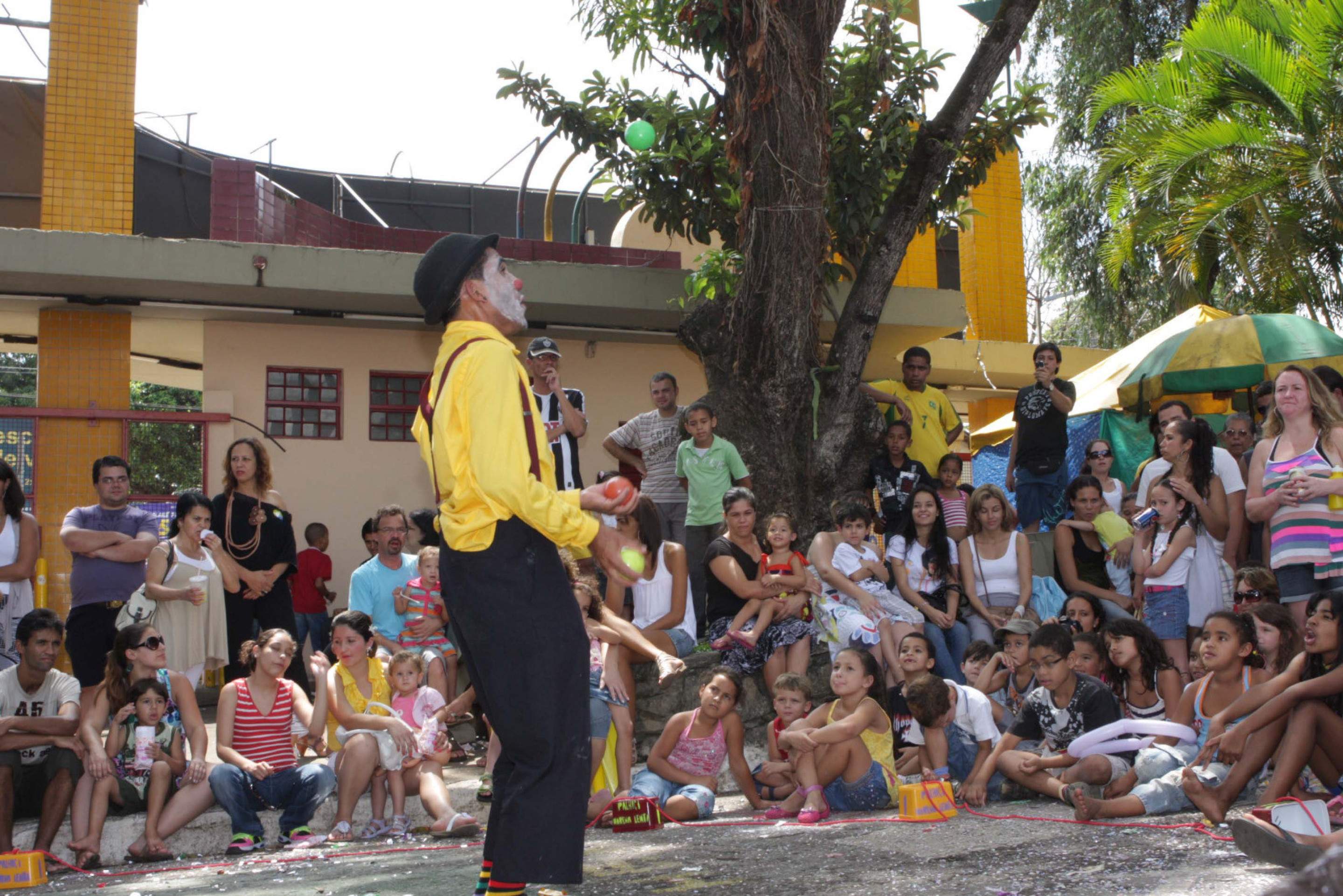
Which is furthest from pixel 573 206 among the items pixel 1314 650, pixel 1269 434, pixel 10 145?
pixel 1314 650

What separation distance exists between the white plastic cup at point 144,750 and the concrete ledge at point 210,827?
0.25 meters

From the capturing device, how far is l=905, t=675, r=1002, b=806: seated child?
6426 mm

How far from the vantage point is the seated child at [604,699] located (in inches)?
264

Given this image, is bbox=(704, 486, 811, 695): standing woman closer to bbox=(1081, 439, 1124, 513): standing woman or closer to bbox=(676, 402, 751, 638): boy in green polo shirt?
bbox=(676, 402, 751, 638): boy in green polo shirt

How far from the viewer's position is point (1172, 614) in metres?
7.29

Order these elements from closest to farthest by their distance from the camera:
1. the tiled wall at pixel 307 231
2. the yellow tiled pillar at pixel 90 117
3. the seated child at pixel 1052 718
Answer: the seated child at pixel 1052 718 → the tiled wall at pixel 307 231 → the yellow tiled pillar at pixel 90 117

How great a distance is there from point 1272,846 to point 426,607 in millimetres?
5154

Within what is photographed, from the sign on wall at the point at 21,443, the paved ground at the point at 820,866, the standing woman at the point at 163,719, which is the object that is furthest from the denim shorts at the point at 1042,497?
the sign on wall at the point at 21,443

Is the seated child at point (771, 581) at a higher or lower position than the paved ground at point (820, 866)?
higher

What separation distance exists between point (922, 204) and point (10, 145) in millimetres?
9970

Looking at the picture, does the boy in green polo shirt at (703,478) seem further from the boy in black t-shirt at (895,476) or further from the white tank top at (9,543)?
the white tank top at (9,543)

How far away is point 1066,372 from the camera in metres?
17.0

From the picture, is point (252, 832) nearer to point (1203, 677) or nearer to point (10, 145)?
point (1203, 677)

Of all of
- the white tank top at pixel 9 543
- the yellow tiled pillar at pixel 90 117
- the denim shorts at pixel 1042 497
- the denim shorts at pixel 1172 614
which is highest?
the yellow tiled pillar at pixel 90 117
